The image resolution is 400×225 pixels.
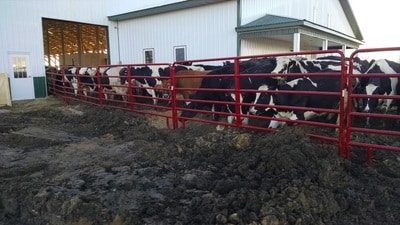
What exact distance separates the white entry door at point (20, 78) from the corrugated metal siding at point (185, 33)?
4.66 m

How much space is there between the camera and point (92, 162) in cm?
457

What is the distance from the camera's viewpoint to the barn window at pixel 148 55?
15.3m

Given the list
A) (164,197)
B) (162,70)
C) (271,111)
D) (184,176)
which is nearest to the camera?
(164,197)

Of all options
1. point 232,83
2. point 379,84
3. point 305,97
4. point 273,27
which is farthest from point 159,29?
point 305,97

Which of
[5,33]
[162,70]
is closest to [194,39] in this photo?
[162,70]

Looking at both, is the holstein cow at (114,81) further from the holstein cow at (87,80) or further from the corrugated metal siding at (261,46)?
the corrugated metal siding at (261,46)

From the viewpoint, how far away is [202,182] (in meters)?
3.54

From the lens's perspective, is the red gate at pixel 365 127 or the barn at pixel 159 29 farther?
the barn at pixel 159 29

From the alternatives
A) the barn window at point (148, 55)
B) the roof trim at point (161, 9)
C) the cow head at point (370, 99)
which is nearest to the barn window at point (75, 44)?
the roof trim at point (161, 9)

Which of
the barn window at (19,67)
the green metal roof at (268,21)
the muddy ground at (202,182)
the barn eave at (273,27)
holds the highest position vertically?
the green metal roof at (268,21)

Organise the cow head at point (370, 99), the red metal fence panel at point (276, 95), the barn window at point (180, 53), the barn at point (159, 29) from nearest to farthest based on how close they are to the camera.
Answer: the red metal fence panel at point (276, 95)
the cow head at point (370, 99)
the barn at point (159, 29)
the barn window at point (180, 53)

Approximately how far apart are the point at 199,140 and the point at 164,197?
79.3 inches

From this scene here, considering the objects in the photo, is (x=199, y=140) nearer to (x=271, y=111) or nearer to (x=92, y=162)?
(x=271, y=111)

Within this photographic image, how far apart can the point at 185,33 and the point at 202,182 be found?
1081 cm
